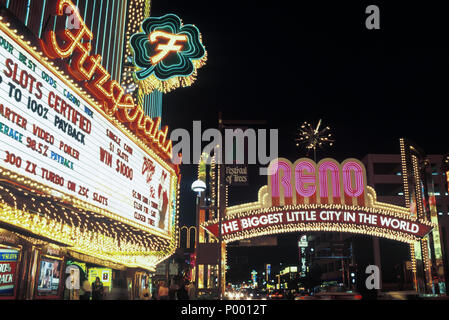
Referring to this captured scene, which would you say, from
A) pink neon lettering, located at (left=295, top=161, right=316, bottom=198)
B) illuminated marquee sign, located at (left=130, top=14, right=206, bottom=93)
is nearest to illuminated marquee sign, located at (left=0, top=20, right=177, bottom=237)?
illuminated marquee sign, located at (left=130, top=14, right=206, bottom=93)

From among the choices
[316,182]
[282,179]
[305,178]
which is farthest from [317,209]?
[282,179]

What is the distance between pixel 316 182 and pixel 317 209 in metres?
1.83

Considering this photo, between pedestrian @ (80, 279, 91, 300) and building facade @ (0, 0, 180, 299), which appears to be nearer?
building facade @ (0, 0, 180, 299)

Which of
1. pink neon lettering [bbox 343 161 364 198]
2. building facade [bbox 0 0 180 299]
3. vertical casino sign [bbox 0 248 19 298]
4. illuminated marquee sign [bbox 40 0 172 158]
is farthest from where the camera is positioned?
pink neon lettering [bbox 343 161 364 198]

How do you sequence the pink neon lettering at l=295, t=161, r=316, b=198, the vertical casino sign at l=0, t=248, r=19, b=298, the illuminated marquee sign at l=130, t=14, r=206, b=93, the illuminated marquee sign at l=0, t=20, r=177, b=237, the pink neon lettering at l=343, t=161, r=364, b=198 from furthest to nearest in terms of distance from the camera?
the pink neon lettering at l=343, t=161, r=364, b=198 < the pink neon lettering at l=295, t=161, r=316, b=198 < the illuminated marquee sign at l=130, t=14, r=206, b=93 < the vertical casino sign at l=0, t=248, r=19, b=298 < the illuminated marquee sign at l=0, t=20, r=177, b=237

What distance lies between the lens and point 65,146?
37.6 feet

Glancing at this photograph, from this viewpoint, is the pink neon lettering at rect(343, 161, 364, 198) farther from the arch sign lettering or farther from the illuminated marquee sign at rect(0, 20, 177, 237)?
the illuminated marquee sign at rect(0, 20, 177, 237)

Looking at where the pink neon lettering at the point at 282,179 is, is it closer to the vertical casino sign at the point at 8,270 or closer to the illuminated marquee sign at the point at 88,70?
the illuminated marquee sign at the point at 88,70

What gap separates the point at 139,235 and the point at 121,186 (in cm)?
362

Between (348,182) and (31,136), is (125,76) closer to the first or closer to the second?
(31,136)

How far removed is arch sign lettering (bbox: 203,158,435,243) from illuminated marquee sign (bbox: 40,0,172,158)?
7.81m

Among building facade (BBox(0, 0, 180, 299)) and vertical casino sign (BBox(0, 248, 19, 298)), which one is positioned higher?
building facade (BBox(0, 0, 180, 299))

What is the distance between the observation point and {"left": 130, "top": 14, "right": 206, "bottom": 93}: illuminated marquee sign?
19.4 m
